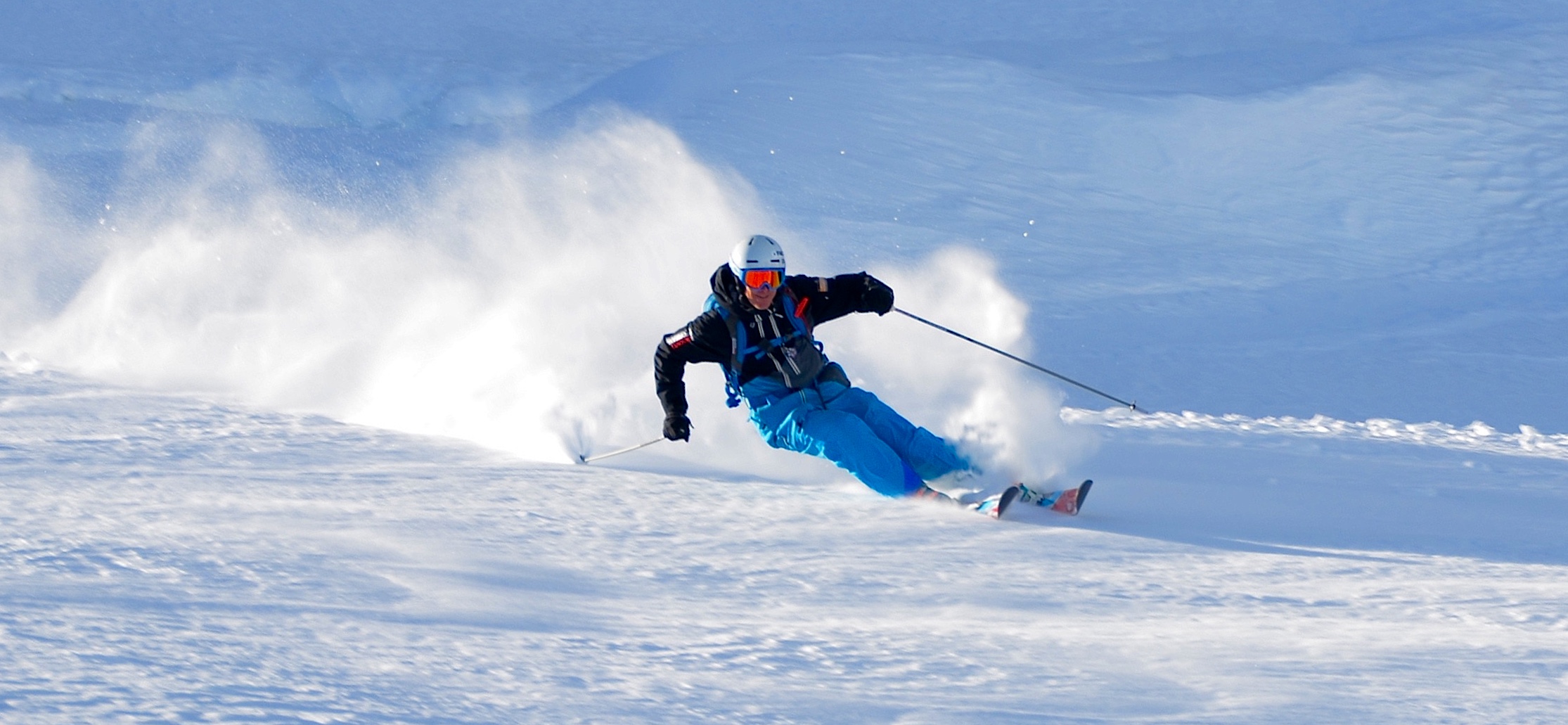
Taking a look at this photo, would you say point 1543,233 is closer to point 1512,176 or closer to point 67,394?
point 1512,176

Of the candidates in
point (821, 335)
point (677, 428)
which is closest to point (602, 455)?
point (677, 428)

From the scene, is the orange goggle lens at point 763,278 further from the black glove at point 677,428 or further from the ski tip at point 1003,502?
the ski tip at point 1003,502

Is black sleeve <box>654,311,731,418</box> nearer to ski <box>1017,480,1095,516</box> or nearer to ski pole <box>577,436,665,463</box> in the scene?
ski pole <box>577,436,665,463</box>

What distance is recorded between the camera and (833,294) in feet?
19.7

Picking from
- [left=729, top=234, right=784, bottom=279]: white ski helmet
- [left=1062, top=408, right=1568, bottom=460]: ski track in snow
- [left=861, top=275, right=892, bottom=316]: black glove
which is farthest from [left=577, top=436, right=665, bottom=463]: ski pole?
[left=1062, top=408, right=1568, bottom=460]: ski track in snow

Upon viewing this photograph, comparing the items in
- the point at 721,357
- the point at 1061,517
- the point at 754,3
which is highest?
the point at 754,3

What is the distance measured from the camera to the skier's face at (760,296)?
18.7ft

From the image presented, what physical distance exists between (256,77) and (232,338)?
1087 cm

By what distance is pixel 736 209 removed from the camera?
524 inches

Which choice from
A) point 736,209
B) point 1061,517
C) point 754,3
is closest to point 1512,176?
point 736,209

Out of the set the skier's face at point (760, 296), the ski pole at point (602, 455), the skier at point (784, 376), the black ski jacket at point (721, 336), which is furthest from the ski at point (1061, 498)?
the ski pole at point (602, 455)

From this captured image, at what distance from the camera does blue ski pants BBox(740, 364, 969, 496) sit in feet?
18.0

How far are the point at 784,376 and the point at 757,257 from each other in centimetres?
52

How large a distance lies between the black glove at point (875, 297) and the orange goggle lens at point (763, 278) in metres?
0.50
